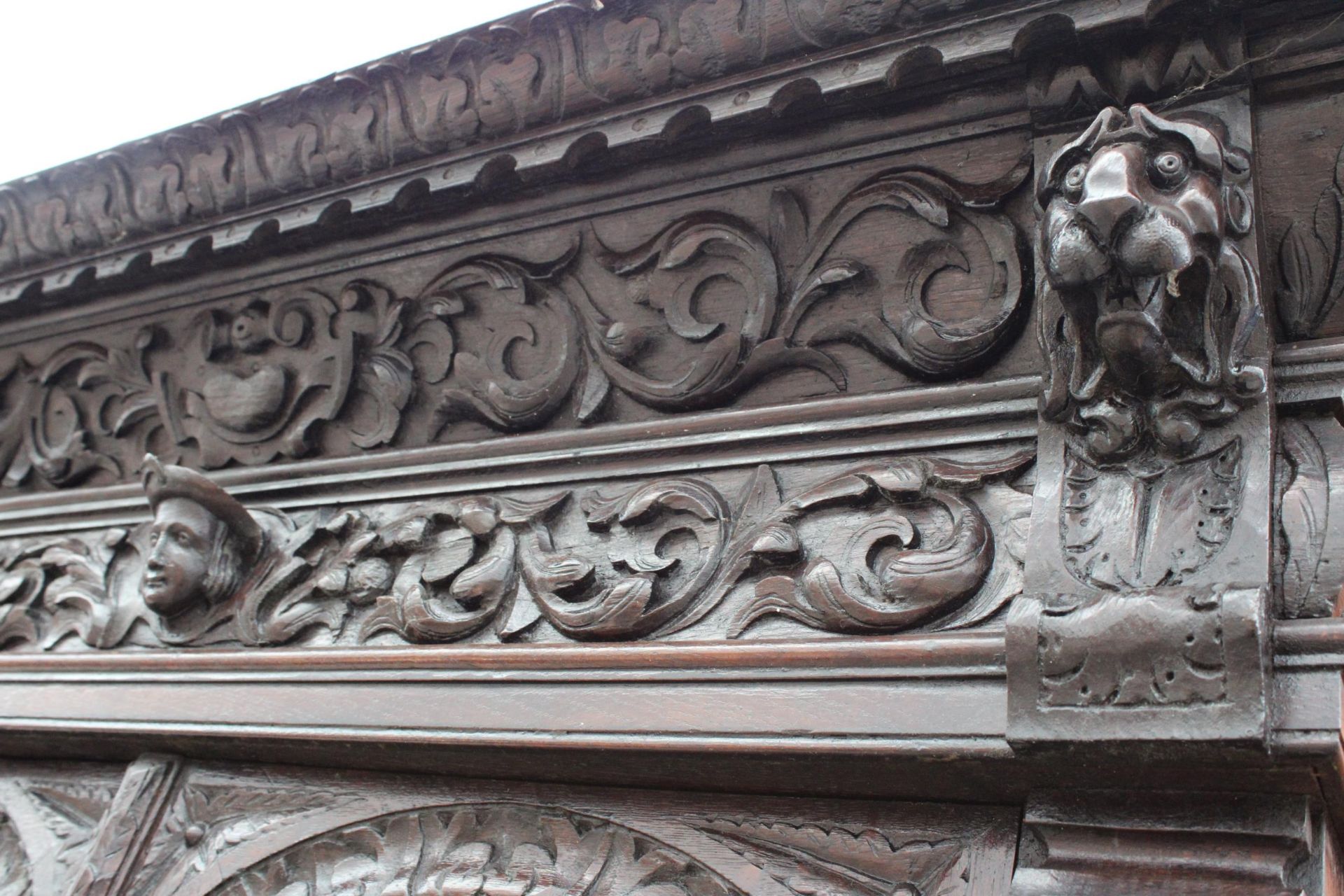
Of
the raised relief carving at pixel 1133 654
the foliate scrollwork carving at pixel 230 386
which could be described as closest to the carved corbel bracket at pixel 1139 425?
the raised relief carving at pixel 1133 654

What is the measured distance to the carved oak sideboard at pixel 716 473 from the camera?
0.60 meters

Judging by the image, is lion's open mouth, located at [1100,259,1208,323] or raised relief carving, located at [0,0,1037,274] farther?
raised relief carving, located at [0,0,1037,274]

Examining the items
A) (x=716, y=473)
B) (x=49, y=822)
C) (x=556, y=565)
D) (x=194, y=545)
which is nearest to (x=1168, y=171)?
(x=716, y=473)

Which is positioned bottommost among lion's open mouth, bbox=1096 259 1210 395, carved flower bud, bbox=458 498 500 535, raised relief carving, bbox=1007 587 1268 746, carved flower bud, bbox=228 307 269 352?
raised relief carving, bbox=1007 587 1268 746

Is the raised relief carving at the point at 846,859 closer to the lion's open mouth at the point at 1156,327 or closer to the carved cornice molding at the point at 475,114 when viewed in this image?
the lion's open mouth at the point at 1156,327

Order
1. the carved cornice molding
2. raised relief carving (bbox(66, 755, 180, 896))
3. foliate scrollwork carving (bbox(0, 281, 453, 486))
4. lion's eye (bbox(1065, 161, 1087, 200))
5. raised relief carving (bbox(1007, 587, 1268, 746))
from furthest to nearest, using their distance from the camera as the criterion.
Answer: foliate scrollwork carving (bbox(0, 281, 453, 486))
raised relief carving (bbox(66, 755, 180, 896))
the carved cornice molding
lion's eye (bbox(1065, 161, 1087, 200))
raised relief carving (bbox(1007, 587, 1268, 746))

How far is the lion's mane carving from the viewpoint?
0.61 meters

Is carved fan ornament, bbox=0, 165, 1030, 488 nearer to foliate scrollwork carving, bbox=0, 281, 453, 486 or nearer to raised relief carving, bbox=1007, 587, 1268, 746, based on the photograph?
→ foliate scrollwork carving, bbox=0, 281, 453, 486

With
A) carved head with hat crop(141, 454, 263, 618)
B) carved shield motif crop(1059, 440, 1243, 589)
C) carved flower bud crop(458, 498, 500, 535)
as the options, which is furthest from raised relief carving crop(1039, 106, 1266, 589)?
carved head with hat crop(141, 454, 263, 618)

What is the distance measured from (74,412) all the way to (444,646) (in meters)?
0.63

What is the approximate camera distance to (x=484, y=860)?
752mm

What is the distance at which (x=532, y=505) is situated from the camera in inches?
34.1

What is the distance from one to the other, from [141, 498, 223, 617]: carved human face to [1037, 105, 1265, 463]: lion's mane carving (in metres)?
0.69

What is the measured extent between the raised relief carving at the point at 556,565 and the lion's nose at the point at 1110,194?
0.15 meters
